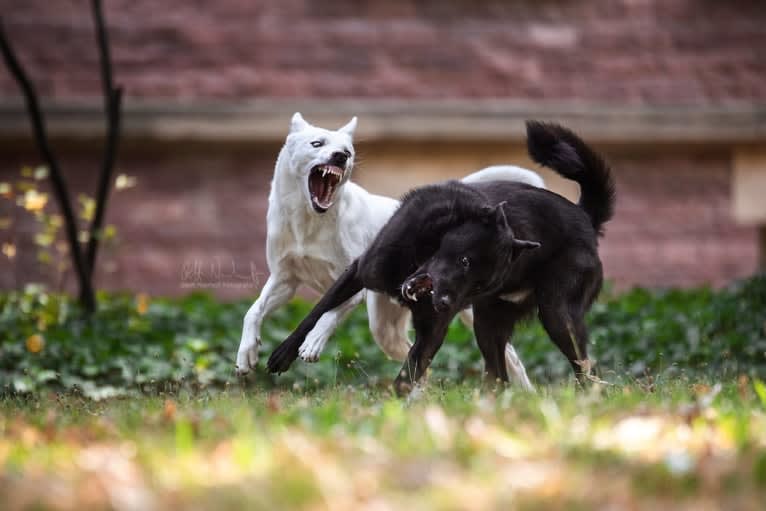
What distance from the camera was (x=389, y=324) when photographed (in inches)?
251

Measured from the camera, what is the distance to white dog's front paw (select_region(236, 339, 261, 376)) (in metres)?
5.93

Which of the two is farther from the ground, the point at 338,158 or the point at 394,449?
the point at 338,158

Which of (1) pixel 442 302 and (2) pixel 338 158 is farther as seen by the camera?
(2) pixel 338 158

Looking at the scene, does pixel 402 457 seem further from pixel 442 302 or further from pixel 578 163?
pixel 578 163

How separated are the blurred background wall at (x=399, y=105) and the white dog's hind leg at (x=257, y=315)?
16.4 feet

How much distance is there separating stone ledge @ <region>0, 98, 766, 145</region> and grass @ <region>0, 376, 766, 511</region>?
7.15 metres

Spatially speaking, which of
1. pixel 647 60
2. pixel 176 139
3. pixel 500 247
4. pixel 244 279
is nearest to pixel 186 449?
pixel 500 247

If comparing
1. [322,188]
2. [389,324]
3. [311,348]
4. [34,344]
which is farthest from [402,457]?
[34,344]

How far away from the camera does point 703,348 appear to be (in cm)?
787

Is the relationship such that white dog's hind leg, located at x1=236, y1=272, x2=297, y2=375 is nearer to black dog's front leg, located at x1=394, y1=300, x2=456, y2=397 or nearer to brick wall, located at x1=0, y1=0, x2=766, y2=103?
black dog's front leg, located at x1=394, y1=300, x2=456, y2=397

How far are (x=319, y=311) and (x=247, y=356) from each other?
472 mm

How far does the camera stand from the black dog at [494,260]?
5207mm

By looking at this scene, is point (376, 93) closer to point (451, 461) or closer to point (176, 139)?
point (176, 139)

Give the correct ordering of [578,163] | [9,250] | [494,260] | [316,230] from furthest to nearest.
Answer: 1. [9,250]
2. [578,163]
3. [316,230]
4. [494,260]
